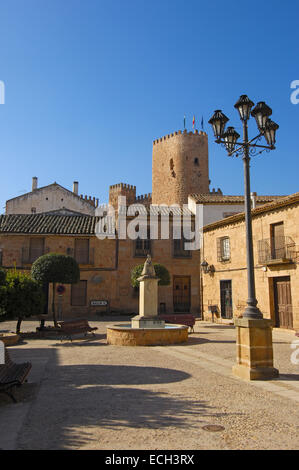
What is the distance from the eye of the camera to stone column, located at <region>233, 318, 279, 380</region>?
6691 mm

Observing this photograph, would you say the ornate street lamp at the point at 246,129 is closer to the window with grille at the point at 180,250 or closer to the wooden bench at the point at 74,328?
the wooden bench at the point at 74,328

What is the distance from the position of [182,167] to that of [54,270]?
28.1m

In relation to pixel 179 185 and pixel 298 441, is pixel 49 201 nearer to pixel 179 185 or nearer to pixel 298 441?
→ pixel 179 185

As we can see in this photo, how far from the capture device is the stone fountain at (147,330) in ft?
36.2

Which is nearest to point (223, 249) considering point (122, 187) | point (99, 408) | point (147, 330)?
point (147, 330)

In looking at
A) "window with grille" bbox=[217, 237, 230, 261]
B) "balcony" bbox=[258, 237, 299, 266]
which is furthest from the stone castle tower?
"balcony" bbox=[258, 237, 299, 266]

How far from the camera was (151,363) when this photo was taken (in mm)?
8211

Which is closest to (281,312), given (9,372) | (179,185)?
(9,372)

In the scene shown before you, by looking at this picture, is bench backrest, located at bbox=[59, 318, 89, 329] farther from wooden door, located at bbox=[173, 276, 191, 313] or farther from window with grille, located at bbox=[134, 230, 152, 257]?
wooden door, located at bbox=[173, 276, 191, 313]

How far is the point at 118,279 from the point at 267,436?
68.6 feet

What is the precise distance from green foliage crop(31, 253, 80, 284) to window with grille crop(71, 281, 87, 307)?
8.56m

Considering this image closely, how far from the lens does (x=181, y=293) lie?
2514cm

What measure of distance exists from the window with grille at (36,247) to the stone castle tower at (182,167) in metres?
19.3
